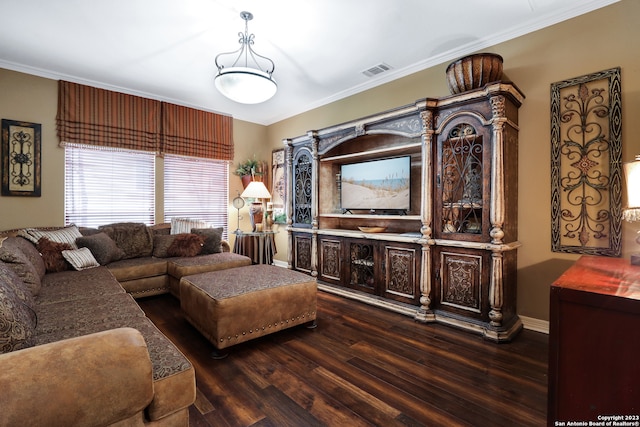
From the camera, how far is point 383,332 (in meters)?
2.70

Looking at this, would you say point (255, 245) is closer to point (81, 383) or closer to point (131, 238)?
point (131, 238)

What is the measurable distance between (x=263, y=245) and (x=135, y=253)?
1810 mm

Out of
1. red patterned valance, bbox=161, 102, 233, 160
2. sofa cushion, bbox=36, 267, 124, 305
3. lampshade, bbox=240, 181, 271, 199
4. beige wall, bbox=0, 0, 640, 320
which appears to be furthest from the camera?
lampshade, bbox=240, 181, 271, 199

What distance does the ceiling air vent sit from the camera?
3.55 meters

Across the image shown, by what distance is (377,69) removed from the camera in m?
3.65

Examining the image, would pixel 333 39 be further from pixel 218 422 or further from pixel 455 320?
pixel 218 422

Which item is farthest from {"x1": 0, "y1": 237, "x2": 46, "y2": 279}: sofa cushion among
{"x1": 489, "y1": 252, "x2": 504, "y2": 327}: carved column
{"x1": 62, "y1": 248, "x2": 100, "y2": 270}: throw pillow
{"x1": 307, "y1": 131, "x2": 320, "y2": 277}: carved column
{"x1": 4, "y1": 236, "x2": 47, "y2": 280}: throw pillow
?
{"x1": 489, "y1": 252, "x2": 504, "y2": 327}: carved column

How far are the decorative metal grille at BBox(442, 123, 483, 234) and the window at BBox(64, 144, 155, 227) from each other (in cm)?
414

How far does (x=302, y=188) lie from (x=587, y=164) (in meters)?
3.16

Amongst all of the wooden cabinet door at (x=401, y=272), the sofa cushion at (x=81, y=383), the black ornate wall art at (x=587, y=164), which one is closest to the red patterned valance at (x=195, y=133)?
the wooden cabinet door at (x=401, y=272)

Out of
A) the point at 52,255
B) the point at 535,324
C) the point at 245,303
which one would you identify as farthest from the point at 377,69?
the point at 52,255

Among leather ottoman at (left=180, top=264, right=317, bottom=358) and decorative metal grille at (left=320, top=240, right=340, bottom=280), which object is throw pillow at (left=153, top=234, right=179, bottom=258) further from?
decorative metal grille at (left=320, top=240, right=340, bottom=280)

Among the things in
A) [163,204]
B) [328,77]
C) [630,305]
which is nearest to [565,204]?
[630,305]

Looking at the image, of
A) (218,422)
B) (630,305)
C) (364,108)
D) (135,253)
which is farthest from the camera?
(364,108)
